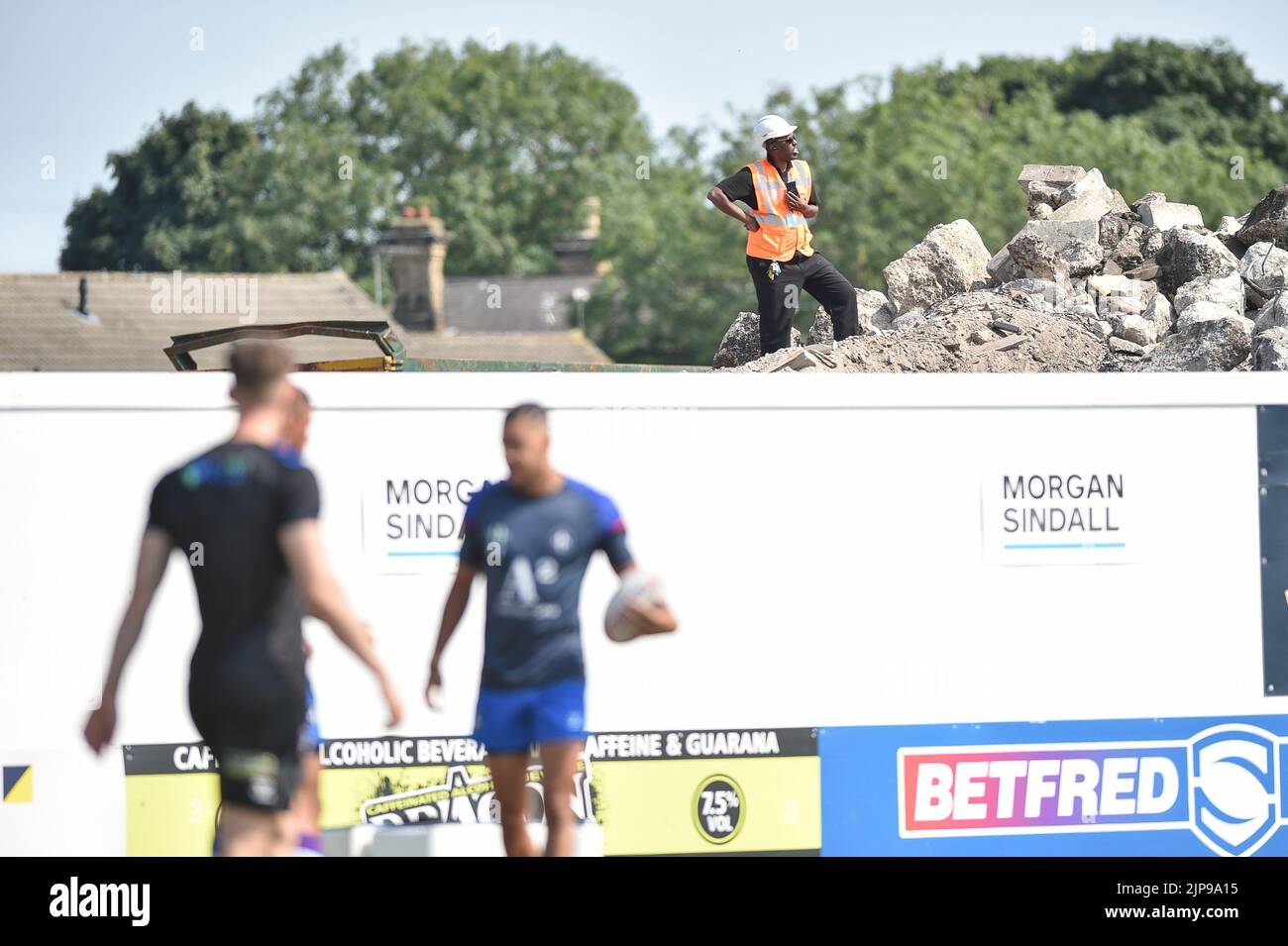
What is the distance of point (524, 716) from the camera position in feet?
13.4

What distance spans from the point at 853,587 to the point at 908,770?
58cm

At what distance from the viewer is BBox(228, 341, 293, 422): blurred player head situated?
12.9 feet

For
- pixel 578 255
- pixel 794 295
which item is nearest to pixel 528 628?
pixel 794 295

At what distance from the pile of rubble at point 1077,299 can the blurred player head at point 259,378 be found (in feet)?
8.84

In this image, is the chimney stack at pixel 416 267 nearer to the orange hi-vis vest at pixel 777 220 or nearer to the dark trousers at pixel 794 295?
the orange hi-vis vest at pixel 777 220

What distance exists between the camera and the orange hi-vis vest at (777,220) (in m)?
7.80

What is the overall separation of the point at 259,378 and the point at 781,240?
172 inches

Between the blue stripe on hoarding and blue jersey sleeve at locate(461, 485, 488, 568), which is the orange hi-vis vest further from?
blue jersey sleeve at locate(461, 485, 488, 568)

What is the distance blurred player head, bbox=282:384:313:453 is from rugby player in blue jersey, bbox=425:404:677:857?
0.51m

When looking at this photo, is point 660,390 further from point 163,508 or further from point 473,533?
point 163,508

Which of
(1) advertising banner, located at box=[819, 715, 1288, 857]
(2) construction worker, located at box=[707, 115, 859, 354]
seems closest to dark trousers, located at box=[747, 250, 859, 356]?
(2) construction worker, located at box=[707, 115, 859, 354]
